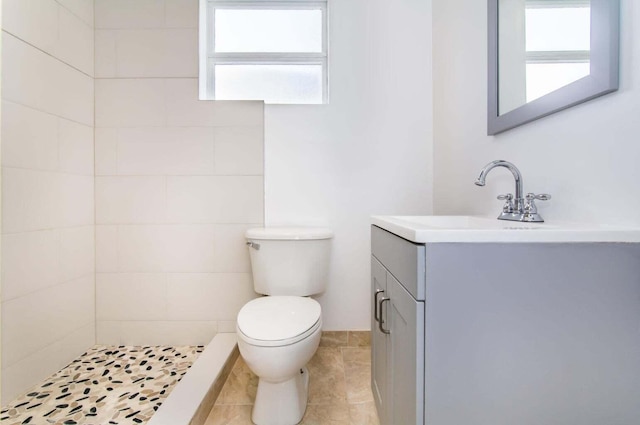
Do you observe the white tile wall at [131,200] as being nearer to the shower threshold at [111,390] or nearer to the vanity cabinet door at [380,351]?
the shower threshold at [111,390]

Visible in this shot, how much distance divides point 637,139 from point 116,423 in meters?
1.91

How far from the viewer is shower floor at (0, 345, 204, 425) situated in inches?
47.0

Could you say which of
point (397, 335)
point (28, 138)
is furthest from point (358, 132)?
point (28, 138)

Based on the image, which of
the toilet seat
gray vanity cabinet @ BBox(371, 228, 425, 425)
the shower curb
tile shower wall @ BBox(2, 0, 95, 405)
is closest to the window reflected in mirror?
gray vanity cabinet @ BBox(371, 228, 425, 425)

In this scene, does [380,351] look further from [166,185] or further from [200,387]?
[166,185]

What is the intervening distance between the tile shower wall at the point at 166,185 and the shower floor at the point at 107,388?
0.43 ft

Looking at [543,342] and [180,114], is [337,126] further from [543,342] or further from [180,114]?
[543,342]

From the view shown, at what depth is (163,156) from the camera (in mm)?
1747

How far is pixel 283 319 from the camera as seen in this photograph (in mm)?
1190

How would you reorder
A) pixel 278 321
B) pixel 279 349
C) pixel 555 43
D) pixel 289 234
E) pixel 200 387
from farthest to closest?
pixel 289 234, pixel 200 387, pixel 278 321, pixel 279 349, pixel 555 43

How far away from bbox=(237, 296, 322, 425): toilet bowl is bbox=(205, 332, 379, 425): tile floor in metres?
0.09

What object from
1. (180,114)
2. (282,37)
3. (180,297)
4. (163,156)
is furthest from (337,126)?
(180,297)

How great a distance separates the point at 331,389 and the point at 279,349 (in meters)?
0.55

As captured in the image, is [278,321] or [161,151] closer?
[278,321]
